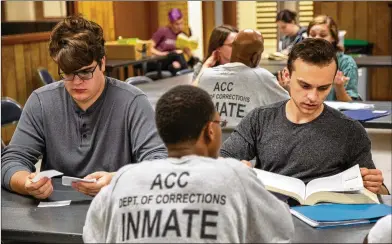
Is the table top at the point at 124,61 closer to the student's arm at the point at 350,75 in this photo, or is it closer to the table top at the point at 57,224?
the student's arm at the point at 350,75

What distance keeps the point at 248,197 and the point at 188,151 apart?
0.60 ft

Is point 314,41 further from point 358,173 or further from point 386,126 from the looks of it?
point 386,126

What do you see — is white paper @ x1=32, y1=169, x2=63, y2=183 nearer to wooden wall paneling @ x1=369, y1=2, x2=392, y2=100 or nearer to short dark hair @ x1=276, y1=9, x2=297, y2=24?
short dark hair @ x1=276, y1=9, x2=297, y2=24

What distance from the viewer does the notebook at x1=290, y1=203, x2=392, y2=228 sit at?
6.06 ft

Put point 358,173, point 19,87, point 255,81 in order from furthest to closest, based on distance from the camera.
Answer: point 19,87
point 255,81
point 358,173

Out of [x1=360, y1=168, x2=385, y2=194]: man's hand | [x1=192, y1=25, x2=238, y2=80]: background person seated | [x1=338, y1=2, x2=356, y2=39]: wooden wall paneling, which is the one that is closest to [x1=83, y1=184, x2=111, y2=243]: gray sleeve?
[x1=360, y1=168, x2=385, y2=194]: man's hand

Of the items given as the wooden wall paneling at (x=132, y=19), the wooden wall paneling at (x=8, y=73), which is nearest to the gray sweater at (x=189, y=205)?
the wooden wall paneling at (x=8, y=73)

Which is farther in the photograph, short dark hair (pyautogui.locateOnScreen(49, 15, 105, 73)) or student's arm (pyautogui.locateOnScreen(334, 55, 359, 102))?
student's arm (pyautogui.locateOnScreen(334, 55, 359, 102))

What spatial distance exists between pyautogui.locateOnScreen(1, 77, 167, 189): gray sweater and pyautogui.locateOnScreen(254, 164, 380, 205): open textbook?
511 mm

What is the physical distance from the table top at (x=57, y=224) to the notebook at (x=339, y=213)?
0.07ft

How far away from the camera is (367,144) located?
226 cm

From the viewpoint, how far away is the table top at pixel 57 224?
1.79m

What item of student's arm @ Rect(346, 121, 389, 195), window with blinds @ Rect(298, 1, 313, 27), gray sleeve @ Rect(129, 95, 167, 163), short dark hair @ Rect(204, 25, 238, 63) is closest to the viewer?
student's arm @ Rect(346, 121, 389, 195)

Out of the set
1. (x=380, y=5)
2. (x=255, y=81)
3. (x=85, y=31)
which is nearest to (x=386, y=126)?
(x=255, y=81)
